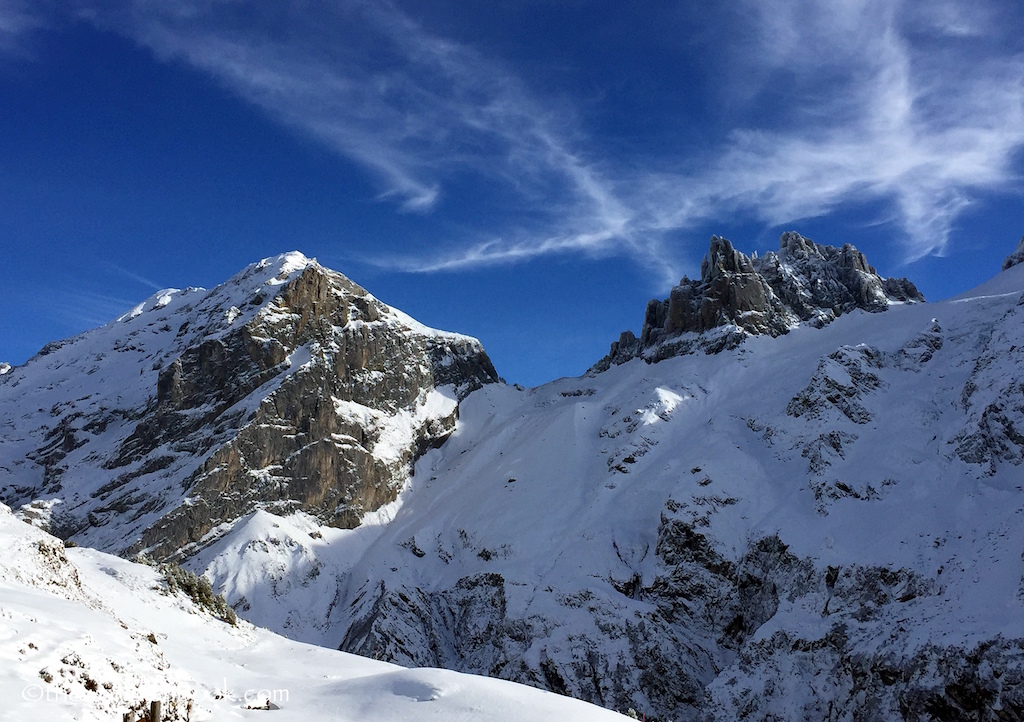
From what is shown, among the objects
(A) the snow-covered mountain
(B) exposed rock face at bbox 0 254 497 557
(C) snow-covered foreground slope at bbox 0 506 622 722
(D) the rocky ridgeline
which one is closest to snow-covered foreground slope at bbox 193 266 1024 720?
(A) the snow-covered mountain

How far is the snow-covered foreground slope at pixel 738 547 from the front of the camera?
5256cm

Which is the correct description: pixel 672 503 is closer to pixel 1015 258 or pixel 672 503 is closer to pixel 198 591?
pixel 198 591

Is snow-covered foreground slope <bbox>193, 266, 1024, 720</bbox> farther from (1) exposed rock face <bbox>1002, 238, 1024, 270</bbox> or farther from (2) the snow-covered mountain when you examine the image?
(1) exposed rock face <bbox>1002, 238, 1024, 270</bbox>

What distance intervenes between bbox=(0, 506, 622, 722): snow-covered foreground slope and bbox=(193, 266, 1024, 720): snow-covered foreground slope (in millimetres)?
36087

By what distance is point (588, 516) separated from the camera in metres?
81.9

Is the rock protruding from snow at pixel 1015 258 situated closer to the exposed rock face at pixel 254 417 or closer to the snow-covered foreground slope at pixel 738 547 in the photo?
the snow-covered foreground slope at pixel 738 547

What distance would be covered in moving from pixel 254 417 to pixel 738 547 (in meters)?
61.6

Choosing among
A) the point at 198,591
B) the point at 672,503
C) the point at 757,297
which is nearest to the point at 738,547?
the point at 672,503

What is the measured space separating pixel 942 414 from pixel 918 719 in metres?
35.6

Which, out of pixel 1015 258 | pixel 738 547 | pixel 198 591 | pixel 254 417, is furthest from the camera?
pixel 1015 258

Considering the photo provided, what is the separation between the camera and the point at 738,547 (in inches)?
2832

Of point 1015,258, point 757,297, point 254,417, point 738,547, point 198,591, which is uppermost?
point 1015,258

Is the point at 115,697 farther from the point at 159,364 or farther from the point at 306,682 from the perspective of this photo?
the point at 159,364

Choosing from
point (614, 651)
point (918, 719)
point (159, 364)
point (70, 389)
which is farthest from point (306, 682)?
point (70, 389)
